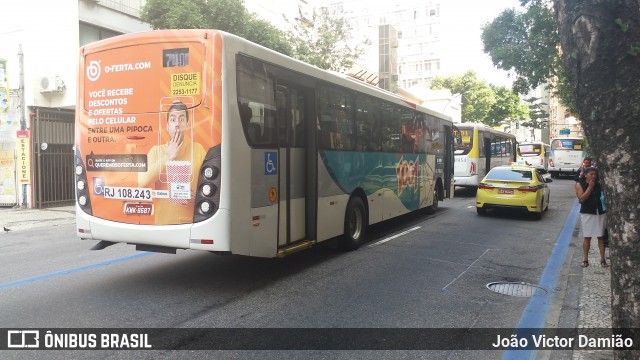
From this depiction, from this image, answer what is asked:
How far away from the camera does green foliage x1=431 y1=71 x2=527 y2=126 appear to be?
196 feet

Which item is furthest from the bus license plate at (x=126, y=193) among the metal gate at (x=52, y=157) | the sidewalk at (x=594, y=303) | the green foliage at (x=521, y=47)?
the green foliage at (x=521, y=47)

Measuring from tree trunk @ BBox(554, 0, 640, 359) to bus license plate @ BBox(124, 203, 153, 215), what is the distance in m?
4.69

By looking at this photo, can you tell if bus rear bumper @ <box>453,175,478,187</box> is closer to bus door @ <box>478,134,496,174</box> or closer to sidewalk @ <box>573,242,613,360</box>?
bus door @ <box>478,134,496,174</box>

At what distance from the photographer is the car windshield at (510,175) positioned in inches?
541

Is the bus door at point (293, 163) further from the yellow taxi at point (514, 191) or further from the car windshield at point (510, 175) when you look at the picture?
the car windshield at point (510, 175)

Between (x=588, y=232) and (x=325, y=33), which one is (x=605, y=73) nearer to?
(x=588, y=232)

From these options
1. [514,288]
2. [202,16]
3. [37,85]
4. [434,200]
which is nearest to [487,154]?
[434,200]

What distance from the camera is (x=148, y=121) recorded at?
5773mm

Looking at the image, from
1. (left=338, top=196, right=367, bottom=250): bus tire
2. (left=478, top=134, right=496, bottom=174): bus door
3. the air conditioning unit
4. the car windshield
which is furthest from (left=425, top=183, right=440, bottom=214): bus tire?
the air conditioning unit

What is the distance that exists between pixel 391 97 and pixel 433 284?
5.00 meters

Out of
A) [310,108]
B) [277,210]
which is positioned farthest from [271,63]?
[277,210]

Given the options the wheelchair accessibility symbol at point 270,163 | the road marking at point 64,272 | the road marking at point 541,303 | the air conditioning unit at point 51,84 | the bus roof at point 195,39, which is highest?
the air conditioning unit at point 51,84

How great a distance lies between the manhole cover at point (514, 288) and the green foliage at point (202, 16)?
13.3 meters

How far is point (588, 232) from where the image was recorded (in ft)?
24.6
